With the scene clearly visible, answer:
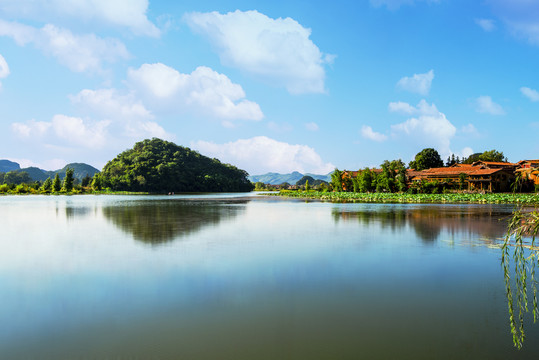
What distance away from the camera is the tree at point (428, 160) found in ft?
270

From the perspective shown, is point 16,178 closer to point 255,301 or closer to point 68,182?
point 68,182

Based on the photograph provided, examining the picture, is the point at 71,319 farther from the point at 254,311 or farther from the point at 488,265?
the point at 488,265

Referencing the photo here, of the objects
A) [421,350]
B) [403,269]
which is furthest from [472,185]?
[421,350]

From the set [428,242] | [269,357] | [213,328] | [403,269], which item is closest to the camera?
[269,357]

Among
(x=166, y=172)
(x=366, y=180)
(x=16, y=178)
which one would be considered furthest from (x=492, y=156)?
(x=16, y=178)

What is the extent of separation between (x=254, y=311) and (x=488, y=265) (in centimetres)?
646

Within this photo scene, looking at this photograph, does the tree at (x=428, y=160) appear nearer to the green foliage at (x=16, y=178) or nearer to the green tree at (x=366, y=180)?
the green tree at (x=366, y=180)

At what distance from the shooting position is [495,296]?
21.0ft

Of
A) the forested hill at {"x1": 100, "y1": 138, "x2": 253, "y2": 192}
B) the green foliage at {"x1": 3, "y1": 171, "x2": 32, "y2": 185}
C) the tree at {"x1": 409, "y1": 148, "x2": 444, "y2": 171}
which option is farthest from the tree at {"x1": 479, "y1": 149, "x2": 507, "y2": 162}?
the green foliage at {"x1": 3, "y1": 171, "x2": 32, "y2": 185}

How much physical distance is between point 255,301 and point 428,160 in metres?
85.7

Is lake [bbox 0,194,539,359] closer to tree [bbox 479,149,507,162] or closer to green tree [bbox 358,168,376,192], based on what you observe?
green tree [bbox 358,168,376,192]

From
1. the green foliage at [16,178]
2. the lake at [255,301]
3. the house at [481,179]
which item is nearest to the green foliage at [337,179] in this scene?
the house at [481,179]

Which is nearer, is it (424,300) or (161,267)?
(424,300)

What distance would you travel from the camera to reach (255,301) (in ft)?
19.8
